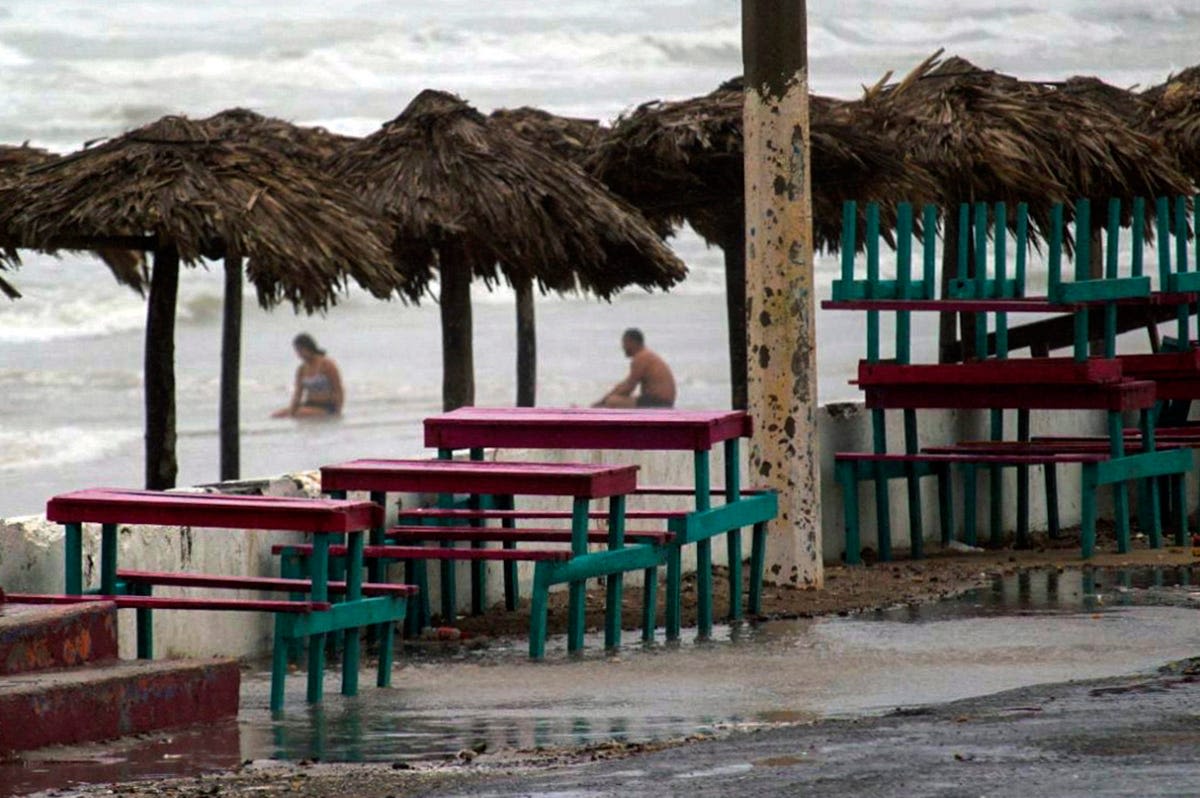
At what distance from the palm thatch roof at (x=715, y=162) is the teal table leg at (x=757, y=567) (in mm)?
3920

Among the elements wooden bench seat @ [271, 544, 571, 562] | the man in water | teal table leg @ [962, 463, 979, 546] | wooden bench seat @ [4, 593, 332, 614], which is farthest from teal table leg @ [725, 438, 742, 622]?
the man in water

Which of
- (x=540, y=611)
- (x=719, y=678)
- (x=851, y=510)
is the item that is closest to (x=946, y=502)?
(x=851, y=510)

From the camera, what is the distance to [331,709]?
8.41 m

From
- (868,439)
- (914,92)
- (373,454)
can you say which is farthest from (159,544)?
(373,454)

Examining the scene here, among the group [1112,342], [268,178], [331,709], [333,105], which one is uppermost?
[333,105]

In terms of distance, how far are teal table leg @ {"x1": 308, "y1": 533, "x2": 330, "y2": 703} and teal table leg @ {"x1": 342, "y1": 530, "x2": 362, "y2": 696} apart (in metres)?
0.15

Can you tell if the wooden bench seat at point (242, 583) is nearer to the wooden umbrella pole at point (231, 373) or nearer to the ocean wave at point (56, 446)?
the wooden umbrella pole at point (231, 373)

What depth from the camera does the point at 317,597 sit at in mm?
8492

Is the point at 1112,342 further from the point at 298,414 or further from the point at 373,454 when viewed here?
the point at 298,414

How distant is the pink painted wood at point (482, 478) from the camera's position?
31.4 ft

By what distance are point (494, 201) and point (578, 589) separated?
14.6 ft

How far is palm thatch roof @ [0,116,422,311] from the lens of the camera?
37.9ft

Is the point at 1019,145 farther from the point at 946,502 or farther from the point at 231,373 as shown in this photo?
the point at 231,373

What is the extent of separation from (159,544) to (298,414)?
31.4m
